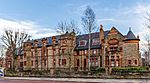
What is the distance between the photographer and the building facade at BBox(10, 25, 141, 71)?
56.6 metres

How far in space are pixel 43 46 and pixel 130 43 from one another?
26.8 m

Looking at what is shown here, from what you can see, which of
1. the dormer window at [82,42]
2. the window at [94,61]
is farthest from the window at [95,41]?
the window at [94,61]

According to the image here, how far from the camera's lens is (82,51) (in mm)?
64062

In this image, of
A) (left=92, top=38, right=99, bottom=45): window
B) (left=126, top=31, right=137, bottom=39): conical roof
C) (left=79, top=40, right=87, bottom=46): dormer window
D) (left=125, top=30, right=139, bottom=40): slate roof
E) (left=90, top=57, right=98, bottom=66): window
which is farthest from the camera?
(left=79, top=40, right=87, bottom=46): dormer window

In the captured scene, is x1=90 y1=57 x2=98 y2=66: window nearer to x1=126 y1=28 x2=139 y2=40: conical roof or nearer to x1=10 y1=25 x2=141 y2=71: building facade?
x1=10 y1=25 x2=141 y2=71: building facade

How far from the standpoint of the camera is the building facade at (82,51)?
186 ft

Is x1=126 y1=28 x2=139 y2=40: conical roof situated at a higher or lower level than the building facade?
higher

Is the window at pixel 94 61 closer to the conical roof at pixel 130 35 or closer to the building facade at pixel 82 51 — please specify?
the building facade at pixel 82 51

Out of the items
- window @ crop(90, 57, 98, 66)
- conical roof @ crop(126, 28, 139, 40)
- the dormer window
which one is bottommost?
window @ crop(90, 57, 98, 66)

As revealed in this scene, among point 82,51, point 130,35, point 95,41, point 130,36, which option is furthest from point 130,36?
point 82,51

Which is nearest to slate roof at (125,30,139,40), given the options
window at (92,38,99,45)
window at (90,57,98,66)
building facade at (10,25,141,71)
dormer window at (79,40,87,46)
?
building facade at (10,25,141,71)

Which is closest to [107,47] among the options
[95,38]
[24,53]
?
[95,38]

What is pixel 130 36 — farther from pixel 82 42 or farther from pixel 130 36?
pixel 82 42

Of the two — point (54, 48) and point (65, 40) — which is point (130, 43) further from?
point (54, 48)
